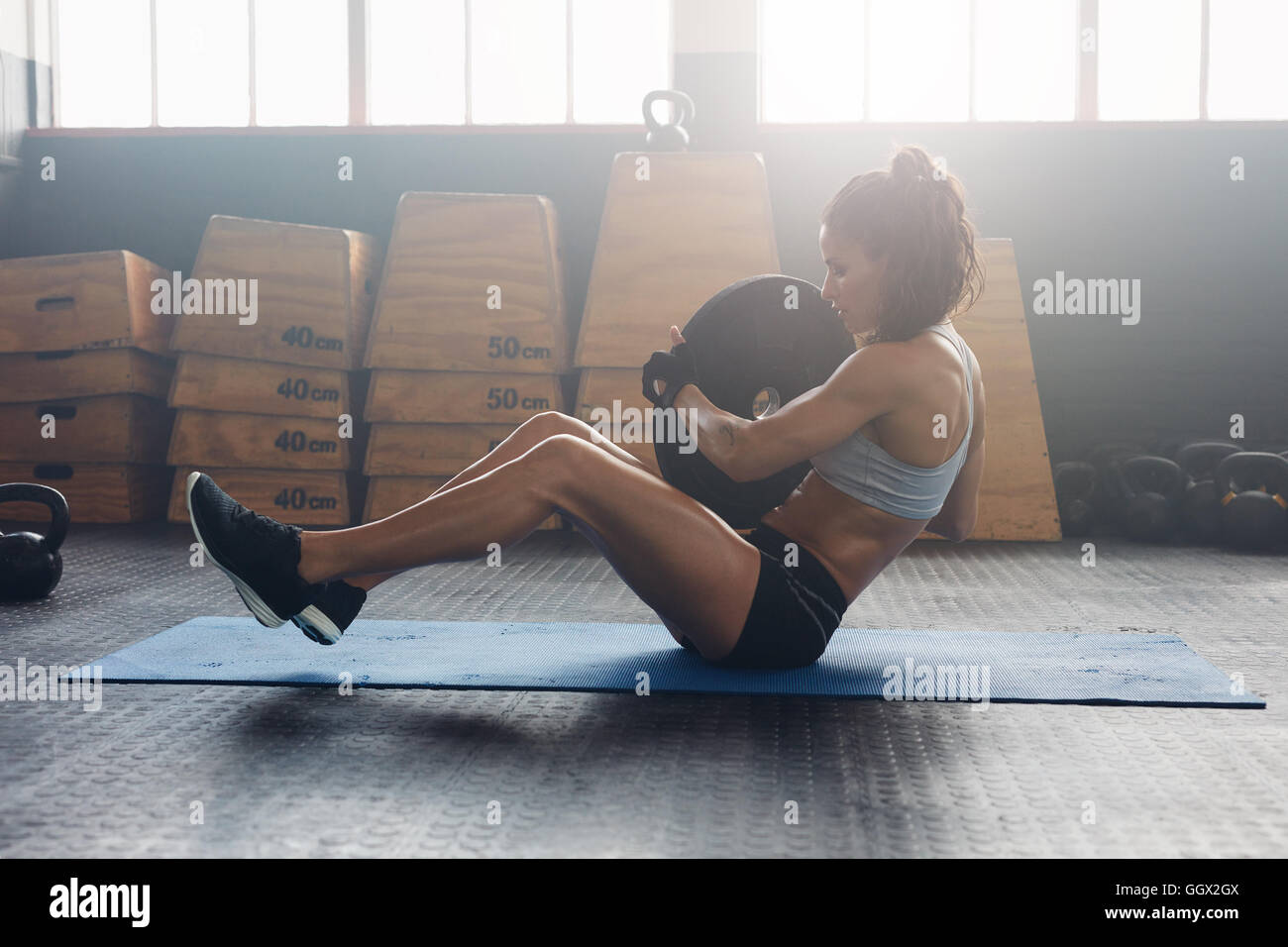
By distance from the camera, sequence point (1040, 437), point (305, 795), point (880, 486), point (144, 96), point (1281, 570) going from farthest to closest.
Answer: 1. point (144, 96)
2. point (1040, 437)
3. point (1281, 570)
4. point (880, 486)
5. point (305, 795)

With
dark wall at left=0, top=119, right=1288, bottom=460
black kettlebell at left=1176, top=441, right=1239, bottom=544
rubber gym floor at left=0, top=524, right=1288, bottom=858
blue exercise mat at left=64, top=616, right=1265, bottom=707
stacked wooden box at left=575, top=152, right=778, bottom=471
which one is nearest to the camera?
rubber gym floor at left=0, top=524, right=1288, bottom=858

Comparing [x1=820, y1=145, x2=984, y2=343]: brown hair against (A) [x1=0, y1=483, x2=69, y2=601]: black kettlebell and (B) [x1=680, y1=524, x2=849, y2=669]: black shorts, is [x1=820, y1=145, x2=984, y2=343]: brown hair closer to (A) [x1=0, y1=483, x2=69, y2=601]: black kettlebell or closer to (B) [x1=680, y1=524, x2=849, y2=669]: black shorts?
(B) [x1=680, y1=524, x2=849, y2=669]: black shorts

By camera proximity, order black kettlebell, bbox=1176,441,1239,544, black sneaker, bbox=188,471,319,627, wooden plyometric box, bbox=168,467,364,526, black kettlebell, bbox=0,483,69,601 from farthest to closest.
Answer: wooden plyometric box, bbox=168,467,364,526
black kettlebell, bbox=1176,441,1239,544
black kettlebell, bbox=0,483,69,601
black sneaker, bbox=188,471,319,627

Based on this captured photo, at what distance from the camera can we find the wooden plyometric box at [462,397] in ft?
12.8

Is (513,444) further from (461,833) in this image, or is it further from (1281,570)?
(1281,570)

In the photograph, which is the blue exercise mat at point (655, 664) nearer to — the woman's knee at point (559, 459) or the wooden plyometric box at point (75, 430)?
the woman's knee at point (559, 459)

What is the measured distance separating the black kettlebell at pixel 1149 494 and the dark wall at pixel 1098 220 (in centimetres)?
57

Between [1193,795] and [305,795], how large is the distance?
110 centimetres

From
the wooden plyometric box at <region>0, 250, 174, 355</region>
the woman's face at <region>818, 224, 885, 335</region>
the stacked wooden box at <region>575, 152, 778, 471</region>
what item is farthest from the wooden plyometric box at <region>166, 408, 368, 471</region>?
the woman's face at <region>818, 224, 885, 335</region>

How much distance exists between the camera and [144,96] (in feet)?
15.8

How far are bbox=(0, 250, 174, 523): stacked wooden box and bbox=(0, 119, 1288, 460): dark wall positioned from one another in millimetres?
1292

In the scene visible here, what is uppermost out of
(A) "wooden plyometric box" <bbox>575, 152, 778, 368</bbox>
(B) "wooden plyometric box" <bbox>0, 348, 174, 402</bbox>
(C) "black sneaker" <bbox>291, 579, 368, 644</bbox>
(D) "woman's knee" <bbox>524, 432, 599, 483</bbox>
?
(A) "wooden plyometric box" <bbox>575, 152, 778, 368</bbox>

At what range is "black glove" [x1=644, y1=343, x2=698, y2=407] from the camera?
172cm
